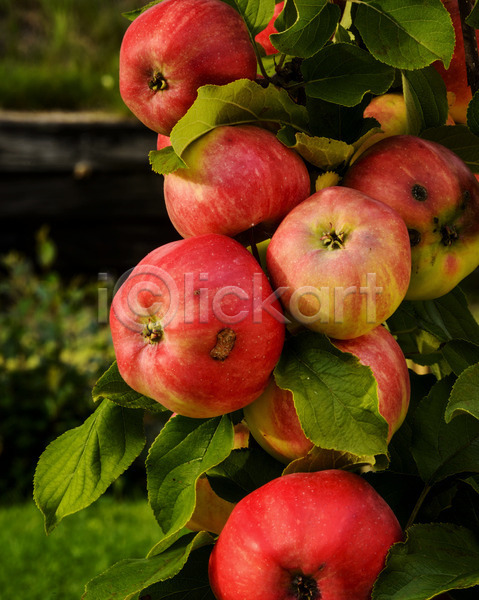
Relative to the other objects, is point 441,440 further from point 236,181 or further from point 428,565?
point 236,181

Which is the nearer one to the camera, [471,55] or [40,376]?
[471,55]

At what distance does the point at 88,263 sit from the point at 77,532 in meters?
2.27

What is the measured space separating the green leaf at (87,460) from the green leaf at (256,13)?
40 cm

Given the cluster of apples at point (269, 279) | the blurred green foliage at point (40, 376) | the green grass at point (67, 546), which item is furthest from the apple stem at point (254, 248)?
the blurred green foliage at point (40, 376)

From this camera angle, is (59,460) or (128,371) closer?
(128,371)

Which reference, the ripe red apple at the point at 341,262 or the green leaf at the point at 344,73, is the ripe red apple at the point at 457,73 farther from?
the ripe red apple at the point at 341,262

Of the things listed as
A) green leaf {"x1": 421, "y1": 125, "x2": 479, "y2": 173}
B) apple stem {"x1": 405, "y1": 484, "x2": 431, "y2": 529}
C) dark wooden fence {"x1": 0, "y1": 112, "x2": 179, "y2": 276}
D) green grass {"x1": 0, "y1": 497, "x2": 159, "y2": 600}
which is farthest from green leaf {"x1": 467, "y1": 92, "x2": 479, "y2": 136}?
dark wooden fence {"x1": 0, "y1": 112, "x2": 179, "y2": 276}

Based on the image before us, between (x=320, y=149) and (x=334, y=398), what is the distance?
222mm

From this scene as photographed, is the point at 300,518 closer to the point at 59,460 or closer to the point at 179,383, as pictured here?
the point at 179,383

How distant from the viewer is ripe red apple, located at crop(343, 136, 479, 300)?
0.68 meters

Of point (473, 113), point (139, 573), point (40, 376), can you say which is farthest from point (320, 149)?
point (40, 376)

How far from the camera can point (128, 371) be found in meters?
0.64

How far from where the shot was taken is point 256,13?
2.32ft

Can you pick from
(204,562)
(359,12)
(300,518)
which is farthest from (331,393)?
(359,12)
